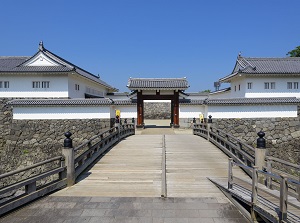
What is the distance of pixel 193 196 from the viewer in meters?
5.77

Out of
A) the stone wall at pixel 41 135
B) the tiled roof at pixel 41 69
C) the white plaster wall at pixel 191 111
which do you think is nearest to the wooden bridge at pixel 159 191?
the stone wall at pixel 41 135

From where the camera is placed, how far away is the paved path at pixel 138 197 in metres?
4.72

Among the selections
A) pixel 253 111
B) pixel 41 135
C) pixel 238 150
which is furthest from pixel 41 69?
pixel 238 150

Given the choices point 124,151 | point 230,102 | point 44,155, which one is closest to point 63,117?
point 44,155

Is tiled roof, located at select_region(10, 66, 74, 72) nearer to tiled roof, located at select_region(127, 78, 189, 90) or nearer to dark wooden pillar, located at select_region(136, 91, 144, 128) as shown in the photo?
tiled roof, located at select_region(127, 78, 189, 90)

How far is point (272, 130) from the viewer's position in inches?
715

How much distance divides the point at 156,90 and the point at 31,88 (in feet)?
35.2

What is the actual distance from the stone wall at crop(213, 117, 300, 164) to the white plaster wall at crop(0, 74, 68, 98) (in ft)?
43.2

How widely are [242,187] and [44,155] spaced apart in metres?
15.2

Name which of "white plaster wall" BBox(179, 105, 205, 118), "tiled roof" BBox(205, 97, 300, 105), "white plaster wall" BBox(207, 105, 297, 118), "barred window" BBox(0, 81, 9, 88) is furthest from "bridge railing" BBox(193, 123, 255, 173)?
"barred window" BBox(0, 81, 9, 88)

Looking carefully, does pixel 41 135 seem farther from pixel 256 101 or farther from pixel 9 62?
pixel 256 101

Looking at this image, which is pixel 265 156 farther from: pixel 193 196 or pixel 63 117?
pixel 63 117

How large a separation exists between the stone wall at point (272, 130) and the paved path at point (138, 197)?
9.78 metres

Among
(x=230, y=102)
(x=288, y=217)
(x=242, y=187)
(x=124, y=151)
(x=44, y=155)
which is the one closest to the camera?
(x=288, y=217)
